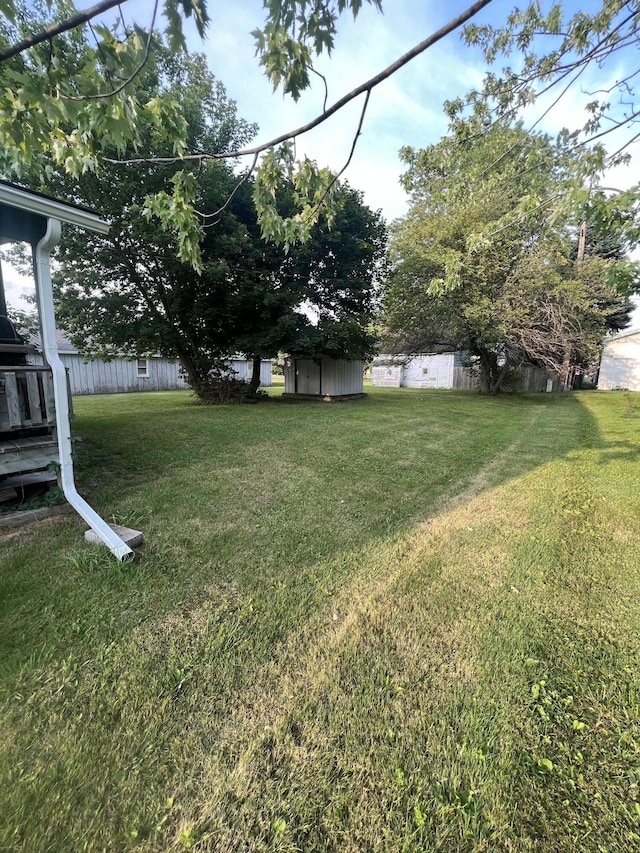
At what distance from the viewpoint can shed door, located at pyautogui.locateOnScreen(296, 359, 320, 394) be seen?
14828 mm

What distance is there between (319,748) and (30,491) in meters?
3.82

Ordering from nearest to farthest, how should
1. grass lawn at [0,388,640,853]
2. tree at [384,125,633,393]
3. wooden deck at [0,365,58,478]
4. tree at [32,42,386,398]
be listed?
grass lawn at [0,388,640,853], wooden deck at [0,365,58,478], tree at [32,42,386,398], tree at [384,125,633,393]

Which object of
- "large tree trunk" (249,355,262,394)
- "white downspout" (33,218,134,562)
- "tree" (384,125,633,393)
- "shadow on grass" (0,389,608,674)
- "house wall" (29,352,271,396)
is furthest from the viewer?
"house wall" (29,352,271,396)

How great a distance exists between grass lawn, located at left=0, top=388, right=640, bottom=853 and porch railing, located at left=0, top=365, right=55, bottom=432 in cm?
93

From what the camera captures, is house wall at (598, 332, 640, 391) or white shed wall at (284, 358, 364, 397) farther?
house wall at (598, 332, 640, 391)

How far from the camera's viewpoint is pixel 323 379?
47.9ft

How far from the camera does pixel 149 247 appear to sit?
393 inches

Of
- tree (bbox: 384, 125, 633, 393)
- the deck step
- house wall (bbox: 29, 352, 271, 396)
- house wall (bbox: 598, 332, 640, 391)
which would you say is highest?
tree (bbox: 384, 125, 633, 393)

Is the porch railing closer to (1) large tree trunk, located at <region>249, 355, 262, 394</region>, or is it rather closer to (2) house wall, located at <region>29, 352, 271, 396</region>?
(1) large tree trunk, located at <region>249, 355, 262, 394</region>

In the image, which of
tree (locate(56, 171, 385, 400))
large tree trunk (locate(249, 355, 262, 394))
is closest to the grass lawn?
tree (locate(56, 171, 385, 400))

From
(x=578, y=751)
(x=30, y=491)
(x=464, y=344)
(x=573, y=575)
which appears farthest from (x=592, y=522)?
(x=464, y=344)

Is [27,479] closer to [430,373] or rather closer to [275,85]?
[275,85]

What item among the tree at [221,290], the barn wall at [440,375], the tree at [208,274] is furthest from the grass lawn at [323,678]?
the barn wall at [440,375]

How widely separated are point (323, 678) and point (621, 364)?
87.5ft
